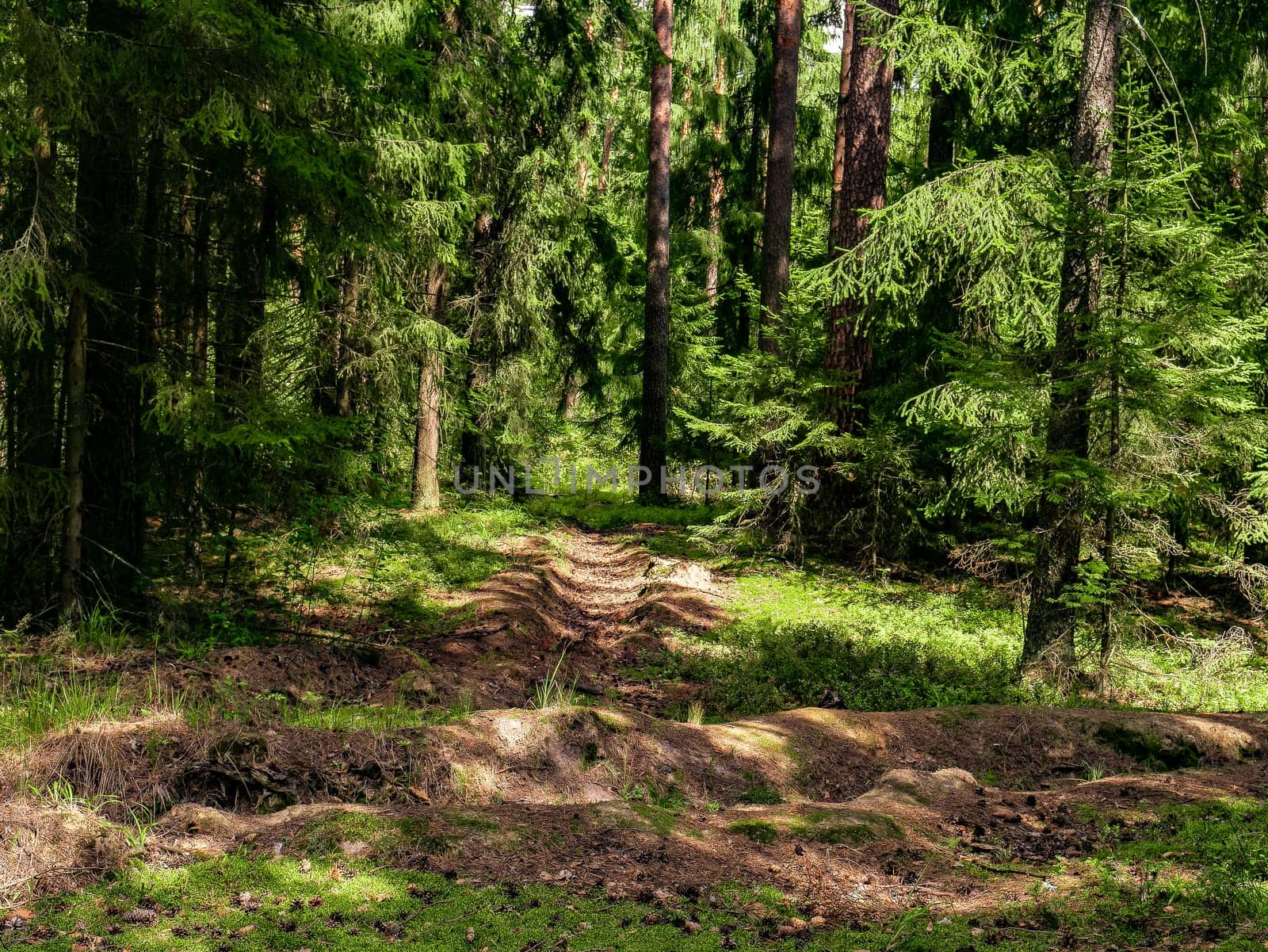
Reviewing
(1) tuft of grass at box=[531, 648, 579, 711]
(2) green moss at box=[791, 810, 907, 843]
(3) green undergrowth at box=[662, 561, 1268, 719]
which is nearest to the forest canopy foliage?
(3) green undergrowth at box=[662, 561, 1268, 719]

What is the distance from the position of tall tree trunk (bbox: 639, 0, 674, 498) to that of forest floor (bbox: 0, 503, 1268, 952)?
429 inches

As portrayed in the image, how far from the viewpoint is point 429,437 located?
16266 millimetres

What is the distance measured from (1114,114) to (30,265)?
8.73m

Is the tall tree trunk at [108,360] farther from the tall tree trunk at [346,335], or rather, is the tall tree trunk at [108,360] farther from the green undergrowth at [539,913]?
the green undergrowth at [539,913]

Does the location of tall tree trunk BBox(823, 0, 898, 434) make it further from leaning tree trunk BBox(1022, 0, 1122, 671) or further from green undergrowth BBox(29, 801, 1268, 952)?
green undergrowth BBox(29, 801, 1268, 952)

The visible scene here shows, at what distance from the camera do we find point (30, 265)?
618cm

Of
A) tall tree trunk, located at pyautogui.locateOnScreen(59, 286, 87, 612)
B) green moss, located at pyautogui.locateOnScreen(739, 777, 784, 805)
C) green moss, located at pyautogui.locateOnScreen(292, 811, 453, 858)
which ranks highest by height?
tall tree trunk, located at pyautogui.locateOnScreen(59, 286, 87, 612)

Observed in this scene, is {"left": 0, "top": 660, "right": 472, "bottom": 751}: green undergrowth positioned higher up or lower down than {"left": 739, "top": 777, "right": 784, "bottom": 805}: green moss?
higher up

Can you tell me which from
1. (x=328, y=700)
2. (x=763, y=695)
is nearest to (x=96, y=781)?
(x=328, y=700)

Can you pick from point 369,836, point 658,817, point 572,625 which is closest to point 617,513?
point 572,625

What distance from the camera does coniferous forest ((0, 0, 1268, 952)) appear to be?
3818 millimetres

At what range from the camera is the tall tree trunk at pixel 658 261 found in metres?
19.4

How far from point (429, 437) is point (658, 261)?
6.80m

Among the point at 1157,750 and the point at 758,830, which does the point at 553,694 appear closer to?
the point at 758,830
